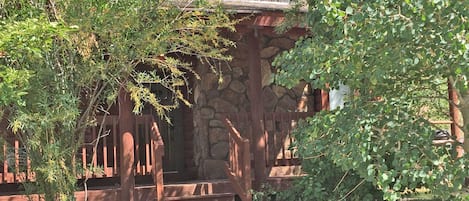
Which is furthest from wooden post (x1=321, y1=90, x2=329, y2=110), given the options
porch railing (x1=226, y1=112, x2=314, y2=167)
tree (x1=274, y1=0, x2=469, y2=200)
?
tree (x1=274, y1=0, x2=469, y2=200)

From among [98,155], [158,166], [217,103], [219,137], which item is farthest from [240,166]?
[98,155]

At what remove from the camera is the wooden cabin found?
7.20m

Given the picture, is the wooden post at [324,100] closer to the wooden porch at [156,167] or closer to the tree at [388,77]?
the wooden porch at [156,167]

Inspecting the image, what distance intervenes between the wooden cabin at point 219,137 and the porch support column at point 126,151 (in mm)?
13

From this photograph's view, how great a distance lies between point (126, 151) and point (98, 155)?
5.85ft

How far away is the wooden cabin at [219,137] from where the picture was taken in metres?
7.20

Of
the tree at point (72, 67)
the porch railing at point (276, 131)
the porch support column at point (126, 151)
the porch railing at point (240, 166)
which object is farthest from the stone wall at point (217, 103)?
the tree at point (72, 67)

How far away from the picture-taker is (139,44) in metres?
5.24

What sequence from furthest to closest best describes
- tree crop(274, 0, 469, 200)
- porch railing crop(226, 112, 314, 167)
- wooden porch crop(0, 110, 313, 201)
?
1. porch railing crop(226, 112, 314, 167)
2. wooden porch crop(0, 110, 313, 201)
3. tree crop(274, 0, 469, 200)

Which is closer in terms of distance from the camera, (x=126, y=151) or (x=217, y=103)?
(x=126, y=151)

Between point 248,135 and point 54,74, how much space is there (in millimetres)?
3948

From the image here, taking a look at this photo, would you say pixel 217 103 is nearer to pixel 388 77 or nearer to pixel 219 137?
pixel 219 137

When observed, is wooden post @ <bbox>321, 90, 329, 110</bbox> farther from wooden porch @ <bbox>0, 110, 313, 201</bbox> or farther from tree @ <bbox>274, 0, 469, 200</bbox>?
tree @ <bbox>274, 0, 469, 200</bbox>

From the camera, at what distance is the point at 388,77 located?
507cm
